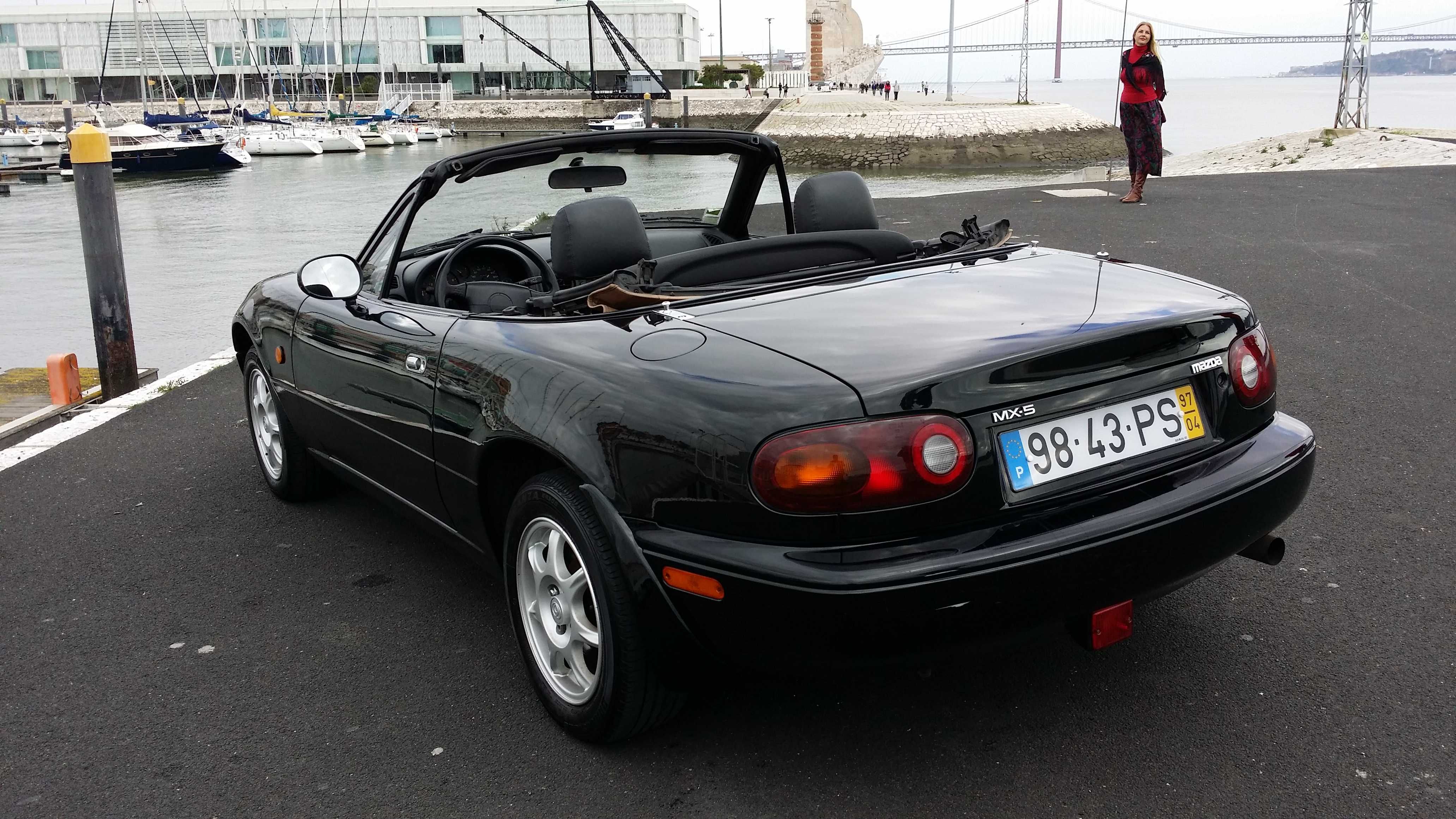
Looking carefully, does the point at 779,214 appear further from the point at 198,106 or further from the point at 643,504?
the point at 198,106

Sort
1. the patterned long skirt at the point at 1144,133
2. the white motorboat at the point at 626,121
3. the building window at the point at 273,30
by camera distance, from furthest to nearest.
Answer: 1. the building window at the point at 273,30
2. the white motorboat at the point at 626,121
3. the patterned long skirt at the point at 1144,133

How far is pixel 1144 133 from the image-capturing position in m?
13.3

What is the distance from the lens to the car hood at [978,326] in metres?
2.31

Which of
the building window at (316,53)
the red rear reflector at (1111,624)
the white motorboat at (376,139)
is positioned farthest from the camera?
the building window at (316,53)

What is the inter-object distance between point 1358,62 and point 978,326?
2705cm

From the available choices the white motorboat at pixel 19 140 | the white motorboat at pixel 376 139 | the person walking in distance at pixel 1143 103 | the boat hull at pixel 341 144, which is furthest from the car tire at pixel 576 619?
the white motorboat at pixel 376 139

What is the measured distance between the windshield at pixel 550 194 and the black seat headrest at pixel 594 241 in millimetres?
131

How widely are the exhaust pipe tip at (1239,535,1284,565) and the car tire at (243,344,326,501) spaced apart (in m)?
3.11

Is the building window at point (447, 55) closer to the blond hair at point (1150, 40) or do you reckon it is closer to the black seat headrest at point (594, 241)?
the blond hair at point (1150, 40)

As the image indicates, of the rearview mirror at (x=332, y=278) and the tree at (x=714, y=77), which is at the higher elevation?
the tree at (x=714, y=77)

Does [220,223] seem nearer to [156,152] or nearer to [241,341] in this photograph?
[241,341]

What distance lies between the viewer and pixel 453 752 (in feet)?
9.05

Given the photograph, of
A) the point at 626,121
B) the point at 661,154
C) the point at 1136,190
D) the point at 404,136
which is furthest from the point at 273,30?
the point at 661,154

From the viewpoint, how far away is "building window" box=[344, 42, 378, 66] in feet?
345
